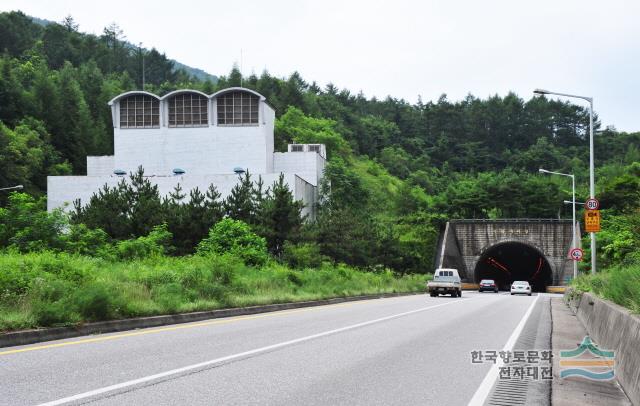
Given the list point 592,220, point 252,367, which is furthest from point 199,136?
point 252,367

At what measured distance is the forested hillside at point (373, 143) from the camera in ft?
276

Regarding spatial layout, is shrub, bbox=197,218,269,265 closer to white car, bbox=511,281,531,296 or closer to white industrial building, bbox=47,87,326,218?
white car, bbox=511,281,531,296

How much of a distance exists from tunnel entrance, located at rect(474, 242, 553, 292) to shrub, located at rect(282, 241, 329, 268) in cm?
4702

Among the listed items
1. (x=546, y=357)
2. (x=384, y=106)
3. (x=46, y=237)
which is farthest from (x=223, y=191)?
(x=384, y=106)

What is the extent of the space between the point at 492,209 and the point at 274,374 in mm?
105198

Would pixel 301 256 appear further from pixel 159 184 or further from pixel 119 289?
pixel 159 184

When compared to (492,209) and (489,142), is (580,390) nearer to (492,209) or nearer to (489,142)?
(492,209)

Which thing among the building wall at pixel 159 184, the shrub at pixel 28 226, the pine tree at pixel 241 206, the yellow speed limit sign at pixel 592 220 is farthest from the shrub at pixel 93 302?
the building wall at pixel 159 184

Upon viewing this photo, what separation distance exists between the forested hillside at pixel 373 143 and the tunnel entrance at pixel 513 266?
26.6 ft

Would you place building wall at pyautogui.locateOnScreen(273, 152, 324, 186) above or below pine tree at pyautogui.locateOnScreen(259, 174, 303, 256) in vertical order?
above

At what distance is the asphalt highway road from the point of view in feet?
26.0

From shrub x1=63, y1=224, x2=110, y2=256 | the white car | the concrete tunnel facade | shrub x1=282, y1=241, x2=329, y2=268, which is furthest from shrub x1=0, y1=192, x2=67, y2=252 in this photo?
the concrete tunnel facade

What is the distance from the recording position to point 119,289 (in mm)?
17500

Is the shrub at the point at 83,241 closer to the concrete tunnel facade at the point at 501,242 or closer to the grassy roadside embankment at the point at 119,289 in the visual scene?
the grassy roadside embankment at the point at 119,289
